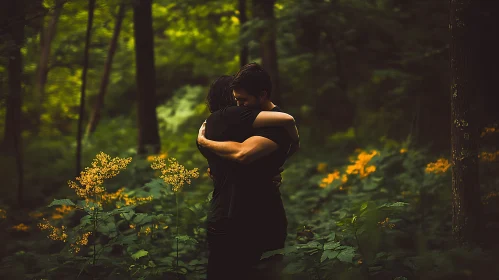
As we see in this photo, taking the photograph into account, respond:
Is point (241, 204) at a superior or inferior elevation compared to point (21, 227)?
superior

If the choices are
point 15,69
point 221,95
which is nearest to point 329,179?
point 221,95

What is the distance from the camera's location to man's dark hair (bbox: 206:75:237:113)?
3676 mm

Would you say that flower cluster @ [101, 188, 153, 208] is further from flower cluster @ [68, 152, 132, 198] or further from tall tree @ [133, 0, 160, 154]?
tall tree @ [133, 0, 160, 154]

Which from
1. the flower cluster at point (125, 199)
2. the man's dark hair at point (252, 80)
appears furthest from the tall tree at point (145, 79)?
the man's dark hair at point (252, 80)

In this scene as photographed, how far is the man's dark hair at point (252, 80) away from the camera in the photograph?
10.8 feet

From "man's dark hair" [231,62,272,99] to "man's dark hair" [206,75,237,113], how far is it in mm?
308

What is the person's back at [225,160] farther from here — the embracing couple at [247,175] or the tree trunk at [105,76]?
the tree trunk at [105,76]

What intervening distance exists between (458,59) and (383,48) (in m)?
6.85

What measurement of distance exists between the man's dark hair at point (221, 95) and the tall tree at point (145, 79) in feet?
21.1

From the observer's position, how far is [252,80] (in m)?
3.30

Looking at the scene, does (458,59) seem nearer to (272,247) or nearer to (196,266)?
(272,247)

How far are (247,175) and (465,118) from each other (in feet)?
6.85

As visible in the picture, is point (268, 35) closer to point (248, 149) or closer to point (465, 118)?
point (465, 118)

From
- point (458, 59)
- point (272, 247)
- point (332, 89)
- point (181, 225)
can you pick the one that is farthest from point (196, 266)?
point (332, 89)
